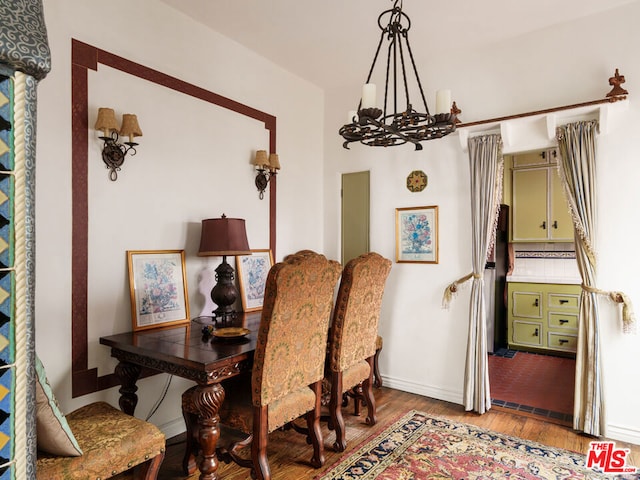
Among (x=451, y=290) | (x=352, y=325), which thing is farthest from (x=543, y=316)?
(x=352, y=325)

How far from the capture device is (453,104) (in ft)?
11.4

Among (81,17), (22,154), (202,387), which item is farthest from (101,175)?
(22,154)

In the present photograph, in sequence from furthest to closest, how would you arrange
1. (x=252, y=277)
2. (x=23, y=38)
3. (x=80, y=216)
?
(x=252, y=277), (x=80, y=216), (x=23, y=38)

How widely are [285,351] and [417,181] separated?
222 cm

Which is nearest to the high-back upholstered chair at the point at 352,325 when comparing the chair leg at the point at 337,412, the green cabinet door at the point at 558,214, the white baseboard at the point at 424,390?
the chair leg at the point at 337,412

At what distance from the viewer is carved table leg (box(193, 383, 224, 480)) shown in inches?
79.0

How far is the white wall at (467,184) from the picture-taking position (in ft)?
9.42

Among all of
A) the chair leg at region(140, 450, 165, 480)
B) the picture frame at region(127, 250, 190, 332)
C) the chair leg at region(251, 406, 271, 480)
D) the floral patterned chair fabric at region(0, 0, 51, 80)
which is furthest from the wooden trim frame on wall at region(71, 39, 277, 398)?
the floral patterned chair fabric at region(0, 0, 51, 80)

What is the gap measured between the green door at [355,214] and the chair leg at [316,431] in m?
1.93

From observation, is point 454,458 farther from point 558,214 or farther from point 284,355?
point 558,214

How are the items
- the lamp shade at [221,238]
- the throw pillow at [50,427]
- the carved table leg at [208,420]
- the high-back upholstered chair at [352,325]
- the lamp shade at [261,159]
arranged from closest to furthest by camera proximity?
the throw pillow at [50,427]
the carved table leg at [208,420]
the high-back upholstered chair at [352,325]
the lamp shade at [221,238]
the lamp shade at [261,159]

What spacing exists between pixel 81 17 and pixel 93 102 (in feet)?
1.58

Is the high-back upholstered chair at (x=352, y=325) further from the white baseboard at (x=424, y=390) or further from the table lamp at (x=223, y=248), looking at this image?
the white baseboard at (x=424, y=390)

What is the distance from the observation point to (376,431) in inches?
117
